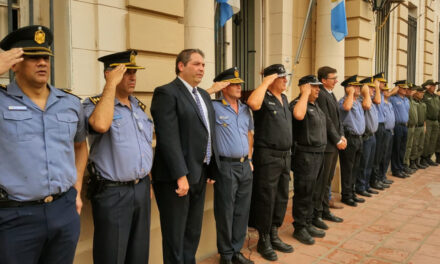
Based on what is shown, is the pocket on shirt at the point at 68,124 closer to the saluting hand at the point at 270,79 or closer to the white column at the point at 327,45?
the saluting hand at the point at 270,79

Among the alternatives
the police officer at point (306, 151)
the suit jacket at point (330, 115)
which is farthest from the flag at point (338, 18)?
the police officer at point (306, 151)

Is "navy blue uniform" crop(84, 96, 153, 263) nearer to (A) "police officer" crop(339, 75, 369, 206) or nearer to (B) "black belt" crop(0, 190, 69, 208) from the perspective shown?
(B) "black belt" crop(0, 190, 69, 208)

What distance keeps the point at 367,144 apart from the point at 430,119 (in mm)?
4217

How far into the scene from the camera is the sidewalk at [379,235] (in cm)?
438

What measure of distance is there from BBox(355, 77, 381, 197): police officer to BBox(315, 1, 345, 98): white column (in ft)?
2.63

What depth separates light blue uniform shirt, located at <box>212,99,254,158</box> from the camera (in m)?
3.92

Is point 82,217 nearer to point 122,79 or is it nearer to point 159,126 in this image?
point 159,126

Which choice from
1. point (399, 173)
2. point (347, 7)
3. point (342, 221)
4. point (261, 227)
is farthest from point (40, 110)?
point (399, 173)

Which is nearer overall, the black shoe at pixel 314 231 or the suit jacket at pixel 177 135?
the suit jacket at pixel 177 135

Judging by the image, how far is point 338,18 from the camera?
23.5 feet

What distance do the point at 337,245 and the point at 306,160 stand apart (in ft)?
3.54

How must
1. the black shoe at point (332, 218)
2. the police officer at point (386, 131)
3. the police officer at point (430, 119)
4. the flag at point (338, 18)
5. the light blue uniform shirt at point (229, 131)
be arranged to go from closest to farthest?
the light blue uniform shirt at point (229, 131) → the black shoe at point (332, 218) → the flag at point (338, 18) → the police officer at point (386, 131) → the police officer at point (430, 119)

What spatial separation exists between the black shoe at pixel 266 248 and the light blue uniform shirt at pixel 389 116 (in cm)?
449

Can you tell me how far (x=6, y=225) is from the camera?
7.20 feet
